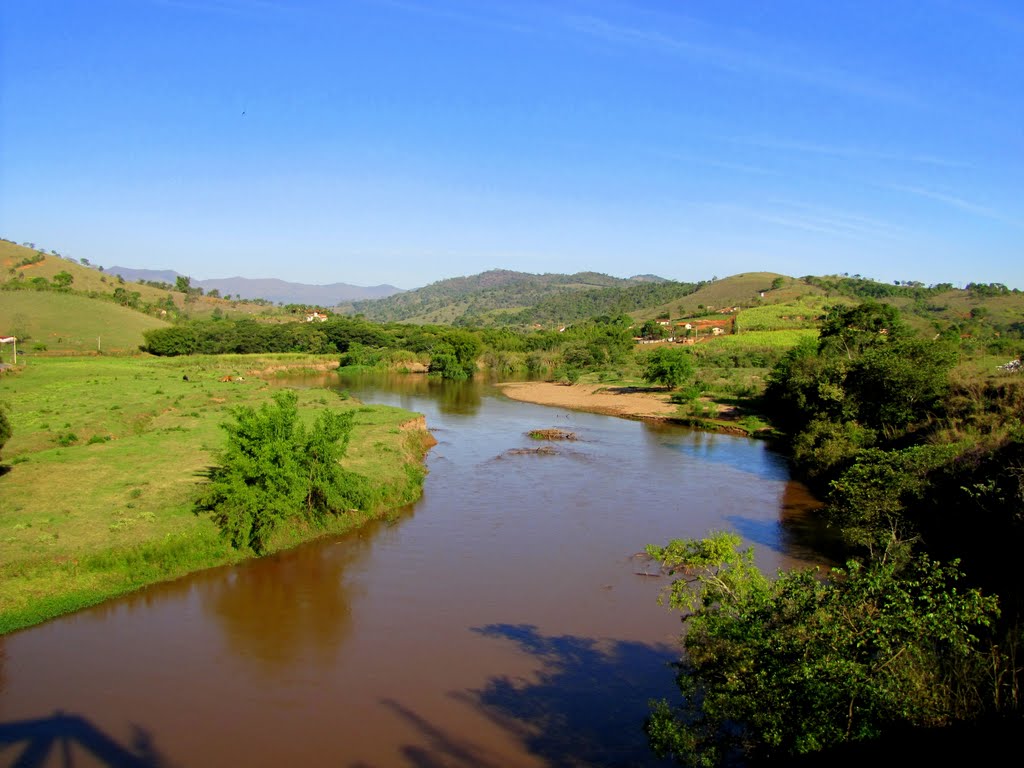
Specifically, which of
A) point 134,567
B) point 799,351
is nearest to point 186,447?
point 134,567

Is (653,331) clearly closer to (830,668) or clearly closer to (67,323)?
(67,323)

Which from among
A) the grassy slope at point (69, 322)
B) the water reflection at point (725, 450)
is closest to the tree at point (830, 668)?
the water reflection at point (725, 450)

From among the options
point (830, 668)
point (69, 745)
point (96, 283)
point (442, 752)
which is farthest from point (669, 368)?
point (96, 283)

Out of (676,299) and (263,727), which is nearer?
(263,727)

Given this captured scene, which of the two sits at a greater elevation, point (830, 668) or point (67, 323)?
point (67, 323)

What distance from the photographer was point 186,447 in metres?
26.5

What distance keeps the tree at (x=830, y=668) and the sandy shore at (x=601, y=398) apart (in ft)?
128

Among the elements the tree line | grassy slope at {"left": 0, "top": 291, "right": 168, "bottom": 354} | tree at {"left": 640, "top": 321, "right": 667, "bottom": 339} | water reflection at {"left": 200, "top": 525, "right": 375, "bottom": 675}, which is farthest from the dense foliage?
grassy slope at {"left": 0, "top": 291, "right": 168, "bottom": 354}

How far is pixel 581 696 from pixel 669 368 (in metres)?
45.7

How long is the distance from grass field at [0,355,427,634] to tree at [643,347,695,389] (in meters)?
26.3

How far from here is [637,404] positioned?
52500 millimetres

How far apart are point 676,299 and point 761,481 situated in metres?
144

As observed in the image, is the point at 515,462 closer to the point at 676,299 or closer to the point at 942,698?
the point at 942,698

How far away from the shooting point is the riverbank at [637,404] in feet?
144
